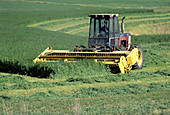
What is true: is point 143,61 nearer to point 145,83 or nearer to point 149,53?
point 149,53

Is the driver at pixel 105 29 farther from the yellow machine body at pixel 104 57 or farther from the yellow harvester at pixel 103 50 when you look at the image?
the yellow machine body at pixel 104 57

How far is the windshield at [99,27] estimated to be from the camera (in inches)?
606

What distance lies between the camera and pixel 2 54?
17062 millimetres

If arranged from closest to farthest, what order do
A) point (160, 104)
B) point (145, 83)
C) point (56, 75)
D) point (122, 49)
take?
1. point (160, 104)
2. point (145, 83)
3. point (56, 75)
4. point (122, 49)

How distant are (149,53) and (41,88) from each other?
373 inches

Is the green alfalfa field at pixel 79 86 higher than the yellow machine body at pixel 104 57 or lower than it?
lower

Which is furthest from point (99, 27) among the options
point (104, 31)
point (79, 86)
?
point (79, 86)

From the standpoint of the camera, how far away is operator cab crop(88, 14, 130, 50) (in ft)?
50.3

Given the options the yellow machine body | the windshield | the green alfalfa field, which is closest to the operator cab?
the windshield

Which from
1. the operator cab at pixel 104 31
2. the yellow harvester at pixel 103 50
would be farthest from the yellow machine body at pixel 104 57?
the operator cab at pixel 104 31

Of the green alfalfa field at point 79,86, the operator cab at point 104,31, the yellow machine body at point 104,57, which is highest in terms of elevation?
the operator cab at point 104,31

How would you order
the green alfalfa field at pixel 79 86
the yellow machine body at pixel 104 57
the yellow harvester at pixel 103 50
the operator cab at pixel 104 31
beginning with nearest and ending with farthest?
the green alfalfa field at pixel 79 86 → the yellow machine body at pixel 104 57 → the yellow harvester at pixel 103 50 → the operator cab at pixel 104 31

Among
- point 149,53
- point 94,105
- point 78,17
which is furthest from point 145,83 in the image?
point 78,17

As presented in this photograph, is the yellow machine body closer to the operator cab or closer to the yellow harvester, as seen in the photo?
the yellow harvester
